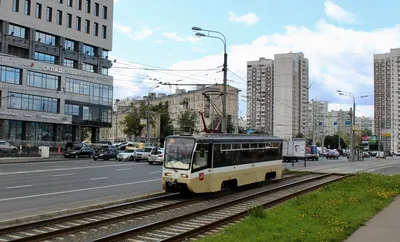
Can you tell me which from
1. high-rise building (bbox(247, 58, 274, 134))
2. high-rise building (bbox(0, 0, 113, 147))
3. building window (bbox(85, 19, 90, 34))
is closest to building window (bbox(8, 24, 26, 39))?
high-rise building (bbox(0, 0, 113, 147))

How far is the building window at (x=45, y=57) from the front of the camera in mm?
59094

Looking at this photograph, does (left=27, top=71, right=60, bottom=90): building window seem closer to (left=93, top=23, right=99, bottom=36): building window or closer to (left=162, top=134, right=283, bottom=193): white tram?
(left=93, top=23, right=99, bottom=36): building window

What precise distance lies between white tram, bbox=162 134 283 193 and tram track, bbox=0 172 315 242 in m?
0.80

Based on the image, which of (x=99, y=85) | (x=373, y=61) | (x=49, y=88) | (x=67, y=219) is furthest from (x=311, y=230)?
(x=373, y=61)

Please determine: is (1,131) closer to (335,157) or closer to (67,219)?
(67,219)

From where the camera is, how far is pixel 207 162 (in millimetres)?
16297

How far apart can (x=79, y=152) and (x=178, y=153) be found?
34.1 meters

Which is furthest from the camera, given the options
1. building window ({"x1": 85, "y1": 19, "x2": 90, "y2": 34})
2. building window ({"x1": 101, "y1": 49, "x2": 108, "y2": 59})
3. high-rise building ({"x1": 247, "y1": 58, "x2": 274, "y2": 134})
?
building window ({"x1": 101, "y1": 49, "x2": 108, "y2": 59})

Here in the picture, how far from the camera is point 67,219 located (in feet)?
36.8

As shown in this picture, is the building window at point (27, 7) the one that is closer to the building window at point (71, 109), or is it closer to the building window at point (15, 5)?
the building window at point (15, 5)

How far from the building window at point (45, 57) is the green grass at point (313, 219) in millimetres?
52553

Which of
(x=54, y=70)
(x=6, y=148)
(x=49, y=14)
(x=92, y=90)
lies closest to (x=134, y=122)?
(x=92, y=90)

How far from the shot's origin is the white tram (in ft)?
51.8

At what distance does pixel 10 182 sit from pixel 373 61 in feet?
217
